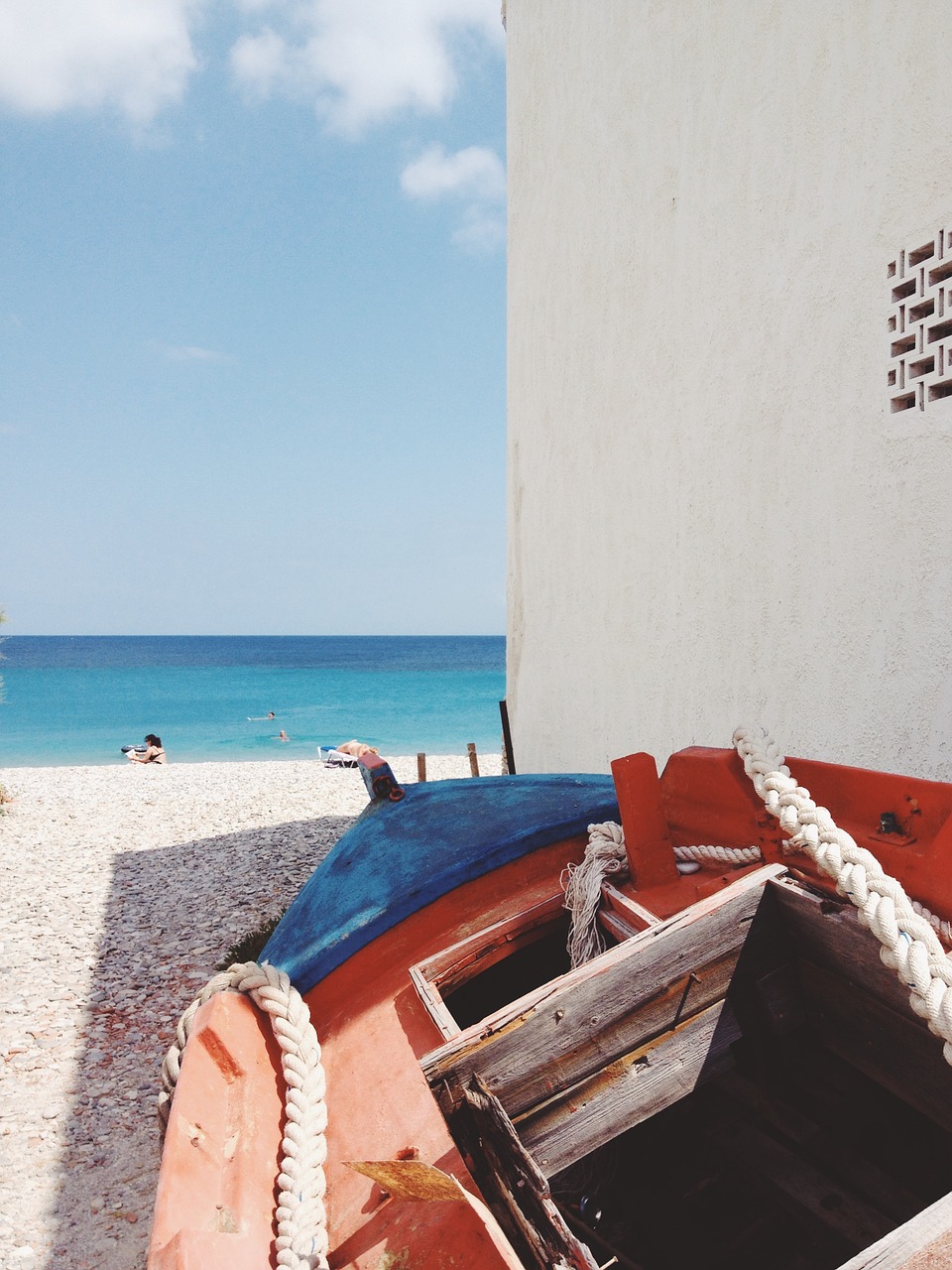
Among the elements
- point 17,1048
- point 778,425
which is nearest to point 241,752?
point 17,1048

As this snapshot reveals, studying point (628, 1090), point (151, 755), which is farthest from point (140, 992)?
point (151, 755)

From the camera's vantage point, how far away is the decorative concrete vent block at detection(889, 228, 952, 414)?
2713 millimetres

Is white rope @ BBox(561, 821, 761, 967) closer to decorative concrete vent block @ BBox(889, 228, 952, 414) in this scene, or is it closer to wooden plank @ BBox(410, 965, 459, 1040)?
wooden plank @ BBox(410, 965, 459, 1040)

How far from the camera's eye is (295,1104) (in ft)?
5.84

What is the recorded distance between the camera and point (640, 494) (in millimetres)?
4957

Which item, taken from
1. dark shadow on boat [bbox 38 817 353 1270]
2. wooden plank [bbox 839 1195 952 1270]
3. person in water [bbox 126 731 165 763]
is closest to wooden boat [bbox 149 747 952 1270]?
wooden plank [bbox 839 1195 952 1270]

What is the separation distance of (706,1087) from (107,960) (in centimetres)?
411

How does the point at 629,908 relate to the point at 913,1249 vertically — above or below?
above

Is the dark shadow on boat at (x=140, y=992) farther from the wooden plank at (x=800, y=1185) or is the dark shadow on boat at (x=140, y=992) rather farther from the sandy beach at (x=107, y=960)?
the wooden plank at (x=800, y=1185)

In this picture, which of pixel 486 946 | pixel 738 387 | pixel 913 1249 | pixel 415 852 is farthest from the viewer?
pixel 738 387

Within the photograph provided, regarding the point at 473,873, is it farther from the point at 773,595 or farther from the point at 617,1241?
the point at 773,595

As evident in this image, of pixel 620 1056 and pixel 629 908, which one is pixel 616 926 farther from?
pixel 620 1056

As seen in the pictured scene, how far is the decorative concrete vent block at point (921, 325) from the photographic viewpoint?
271 centimetres

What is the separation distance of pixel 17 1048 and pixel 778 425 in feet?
15.6
